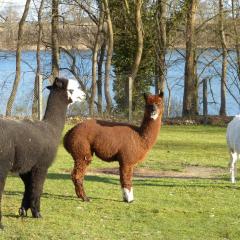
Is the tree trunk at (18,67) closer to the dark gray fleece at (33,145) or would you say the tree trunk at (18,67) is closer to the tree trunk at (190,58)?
the tree trunk at (190,58)

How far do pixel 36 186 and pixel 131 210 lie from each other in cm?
162

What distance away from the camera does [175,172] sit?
14.1m

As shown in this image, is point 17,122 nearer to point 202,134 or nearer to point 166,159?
point 166,159

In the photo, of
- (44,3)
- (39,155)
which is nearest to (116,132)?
(39,155)

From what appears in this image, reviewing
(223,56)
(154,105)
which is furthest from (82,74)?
(154,105)

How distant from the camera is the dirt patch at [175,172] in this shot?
533 inches

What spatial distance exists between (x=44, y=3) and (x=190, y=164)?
50.6 ft

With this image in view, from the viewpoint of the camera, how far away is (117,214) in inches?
343

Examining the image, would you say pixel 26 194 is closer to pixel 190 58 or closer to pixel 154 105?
pixel 154 105

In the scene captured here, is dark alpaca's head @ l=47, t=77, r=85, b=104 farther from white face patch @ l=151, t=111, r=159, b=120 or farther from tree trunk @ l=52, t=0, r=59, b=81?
tree trunk @ l=52, t=0, r=59, b=81

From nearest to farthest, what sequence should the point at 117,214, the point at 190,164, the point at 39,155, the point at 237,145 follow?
the point at 39,155, the point at 117,214, the point at 237,145, the point at 190,164

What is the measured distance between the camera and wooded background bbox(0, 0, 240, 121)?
2927 cm

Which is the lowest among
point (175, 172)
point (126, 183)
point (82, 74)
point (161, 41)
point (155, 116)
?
point (175, 172)

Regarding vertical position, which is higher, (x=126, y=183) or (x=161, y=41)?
(x=161, y=41)
